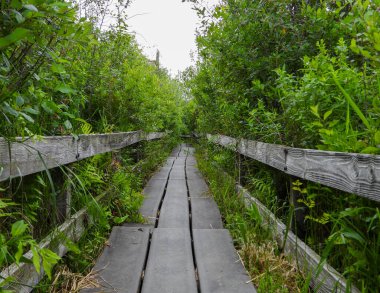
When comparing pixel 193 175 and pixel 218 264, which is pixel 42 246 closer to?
pixel 218 264

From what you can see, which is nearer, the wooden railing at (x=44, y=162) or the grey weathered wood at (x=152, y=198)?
the wooden railing at (x=44, y=162)

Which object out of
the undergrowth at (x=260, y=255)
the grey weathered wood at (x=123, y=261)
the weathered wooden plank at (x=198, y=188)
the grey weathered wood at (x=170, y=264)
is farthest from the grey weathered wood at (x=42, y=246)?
the weathered wooden plank at (x=198, y=188)

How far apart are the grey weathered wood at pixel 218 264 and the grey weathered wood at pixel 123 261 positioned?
458 millimetres

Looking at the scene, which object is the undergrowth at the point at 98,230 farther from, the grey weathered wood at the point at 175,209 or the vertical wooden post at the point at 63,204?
the grey weathered wood at the point at 175,209

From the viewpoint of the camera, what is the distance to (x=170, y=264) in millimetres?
2648

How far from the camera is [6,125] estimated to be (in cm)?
162

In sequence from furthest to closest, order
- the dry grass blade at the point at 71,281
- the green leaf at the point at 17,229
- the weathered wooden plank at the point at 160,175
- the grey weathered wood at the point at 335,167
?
the weathered wooden plank at the point at 160,175 → the dry grass blade at the point at 71,281 → the grey weathered wood at the point at 335,167 → the green leaf at the point at 17,229

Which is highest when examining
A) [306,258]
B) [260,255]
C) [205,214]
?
[306,258]

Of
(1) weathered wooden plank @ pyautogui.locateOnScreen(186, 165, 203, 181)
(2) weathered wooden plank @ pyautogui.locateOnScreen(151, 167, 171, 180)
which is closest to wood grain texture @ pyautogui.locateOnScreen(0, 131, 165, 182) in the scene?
(2) weathered wooden plank @ pyautogui.locateOnScreen(151, 167, 171, 180)

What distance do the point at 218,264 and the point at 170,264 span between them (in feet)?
1.21

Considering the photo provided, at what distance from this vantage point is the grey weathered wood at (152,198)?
4.05m

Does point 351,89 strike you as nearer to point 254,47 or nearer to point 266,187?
point 266,187

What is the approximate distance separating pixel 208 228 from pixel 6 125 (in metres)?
2.46

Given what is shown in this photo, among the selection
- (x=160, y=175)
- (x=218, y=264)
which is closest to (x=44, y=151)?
(x=218, y=264)
